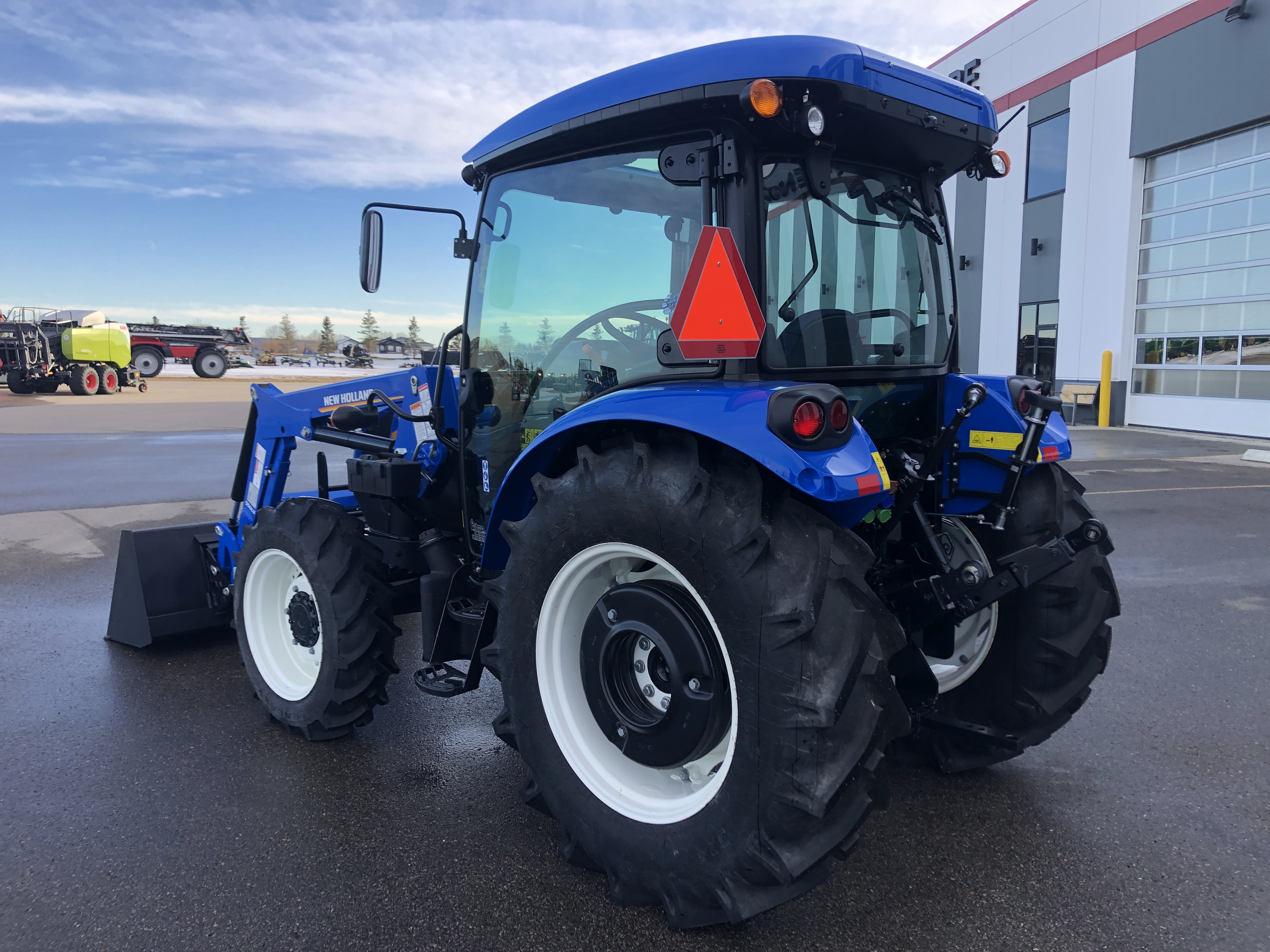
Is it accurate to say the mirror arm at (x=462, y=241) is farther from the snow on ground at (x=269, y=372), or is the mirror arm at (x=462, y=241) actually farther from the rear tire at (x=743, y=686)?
the snow on ground at (x=269, y=372)

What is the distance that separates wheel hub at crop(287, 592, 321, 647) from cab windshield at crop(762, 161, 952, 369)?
2216 mm

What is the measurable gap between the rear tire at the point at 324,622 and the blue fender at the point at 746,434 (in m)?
1.06

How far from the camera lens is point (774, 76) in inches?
87.0

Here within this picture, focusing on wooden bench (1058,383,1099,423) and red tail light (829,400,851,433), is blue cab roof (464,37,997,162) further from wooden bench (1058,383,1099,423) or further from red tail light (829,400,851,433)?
wooden bench (1058,383,1099,423)

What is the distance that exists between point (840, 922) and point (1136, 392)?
18.5 meters

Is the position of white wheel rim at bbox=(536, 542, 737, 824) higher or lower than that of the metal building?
lower

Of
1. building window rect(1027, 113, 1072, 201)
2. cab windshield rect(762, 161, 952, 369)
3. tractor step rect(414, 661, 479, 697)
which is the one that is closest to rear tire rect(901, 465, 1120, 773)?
cab windshield rect(762, 161, 952, 369)

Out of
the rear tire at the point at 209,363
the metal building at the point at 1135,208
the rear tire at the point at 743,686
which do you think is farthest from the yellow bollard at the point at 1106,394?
the rear tire at the point at 209,363

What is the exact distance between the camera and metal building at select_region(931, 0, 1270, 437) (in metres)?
15.1

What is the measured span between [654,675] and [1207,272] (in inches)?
696

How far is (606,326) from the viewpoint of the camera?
2.86m

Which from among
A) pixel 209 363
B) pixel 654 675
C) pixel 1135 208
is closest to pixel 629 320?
pixel 654 675

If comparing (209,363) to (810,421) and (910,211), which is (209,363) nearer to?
(910,211)

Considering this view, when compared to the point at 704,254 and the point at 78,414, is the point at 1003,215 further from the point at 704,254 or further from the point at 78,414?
the point at 78,414
